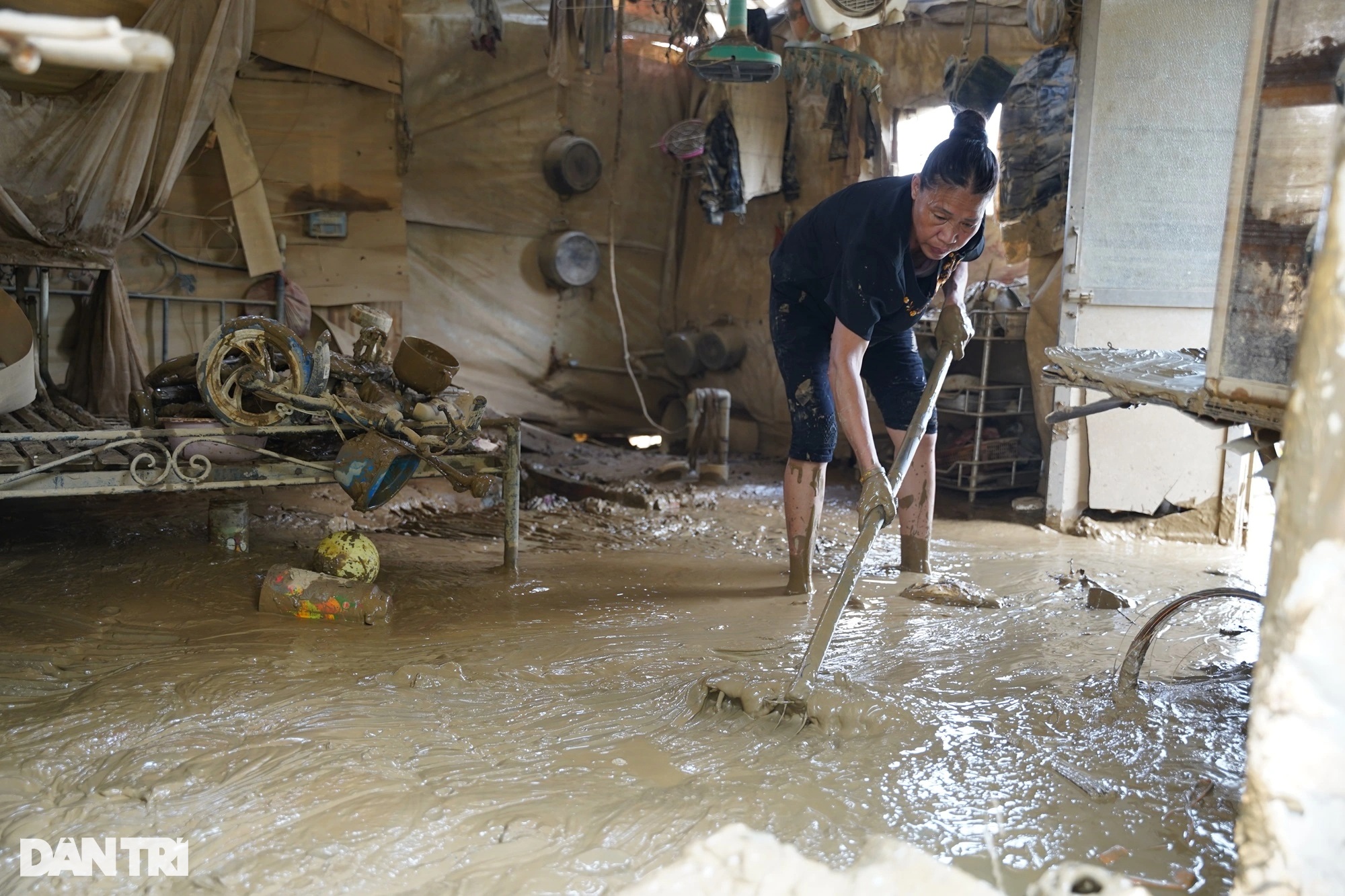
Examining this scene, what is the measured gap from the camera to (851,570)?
9.12 ft

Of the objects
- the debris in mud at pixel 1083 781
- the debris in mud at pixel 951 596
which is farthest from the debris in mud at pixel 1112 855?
the debris in mud at pixel 951 596

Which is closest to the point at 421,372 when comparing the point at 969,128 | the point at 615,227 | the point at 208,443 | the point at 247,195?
the point at 208,443

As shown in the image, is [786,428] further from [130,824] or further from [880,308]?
[130,824]

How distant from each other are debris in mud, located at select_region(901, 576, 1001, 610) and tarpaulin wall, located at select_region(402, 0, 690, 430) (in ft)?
15.4

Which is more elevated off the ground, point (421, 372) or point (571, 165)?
point (571, 165)

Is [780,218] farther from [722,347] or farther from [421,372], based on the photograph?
[421,372]

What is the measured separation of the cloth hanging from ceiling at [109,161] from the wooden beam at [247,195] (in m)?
0.37

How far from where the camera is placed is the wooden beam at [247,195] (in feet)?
19.8

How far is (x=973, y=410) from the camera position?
5.80m

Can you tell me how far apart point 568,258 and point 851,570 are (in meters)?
5.47

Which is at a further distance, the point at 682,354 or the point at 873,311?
the point at 682,354

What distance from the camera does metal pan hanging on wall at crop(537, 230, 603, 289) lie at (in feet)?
25.2

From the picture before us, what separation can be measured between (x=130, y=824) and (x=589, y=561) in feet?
8.21

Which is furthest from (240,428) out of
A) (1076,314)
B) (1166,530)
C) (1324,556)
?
(1166,530)
